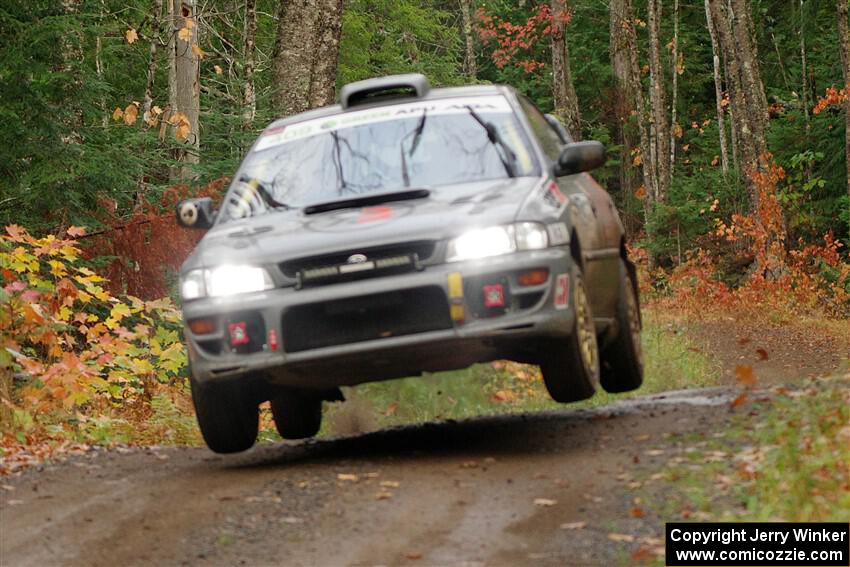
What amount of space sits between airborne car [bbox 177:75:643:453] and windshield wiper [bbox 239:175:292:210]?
1 cm

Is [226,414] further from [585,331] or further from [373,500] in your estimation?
[585,331]

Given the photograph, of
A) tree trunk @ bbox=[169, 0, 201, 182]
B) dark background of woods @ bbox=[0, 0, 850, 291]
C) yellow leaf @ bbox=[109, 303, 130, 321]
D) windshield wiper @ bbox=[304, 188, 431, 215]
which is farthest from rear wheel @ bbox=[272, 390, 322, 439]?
tree trunk @ bbox=[169, 0, 201, 182]

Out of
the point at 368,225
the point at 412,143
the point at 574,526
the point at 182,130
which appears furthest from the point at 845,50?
the point at 574,526

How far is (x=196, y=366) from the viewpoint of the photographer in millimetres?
7637

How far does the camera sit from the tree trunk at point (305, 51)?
48.1ft

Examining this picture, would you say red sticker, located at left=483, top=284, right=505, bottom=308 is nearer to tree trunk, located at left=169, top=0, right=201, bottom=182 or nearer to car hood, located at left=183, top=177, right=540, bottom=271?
car hood, located at left=183, top=177, right=540, bottom=271

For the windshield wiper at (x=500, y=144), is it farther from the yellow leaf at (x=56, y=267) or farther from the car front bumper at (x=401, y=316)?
the yellow leaf at (x=56, y=267)

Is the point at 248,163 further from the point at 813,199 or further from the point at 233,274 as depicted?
the point at 813,199

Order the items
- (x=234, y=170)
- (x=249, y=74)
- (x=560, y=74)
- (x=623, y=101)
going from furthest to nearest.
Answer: (x=623, y=101) → (x=560, y=74) → (x=249, y=74) → (x=234, y=170)

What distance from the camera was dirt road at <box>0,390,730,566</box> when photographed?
223 inches

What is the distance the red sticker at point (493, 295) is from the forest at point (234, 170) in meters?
1.30

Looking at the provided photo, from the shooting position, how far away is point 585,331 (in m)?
7.71

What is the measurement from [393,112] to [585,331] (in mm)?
1999

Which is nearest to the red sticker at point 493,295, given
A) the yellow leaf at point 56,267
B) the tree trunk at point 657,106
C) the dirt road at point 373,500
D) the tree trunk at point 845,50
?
the dirt road at point 373,500
